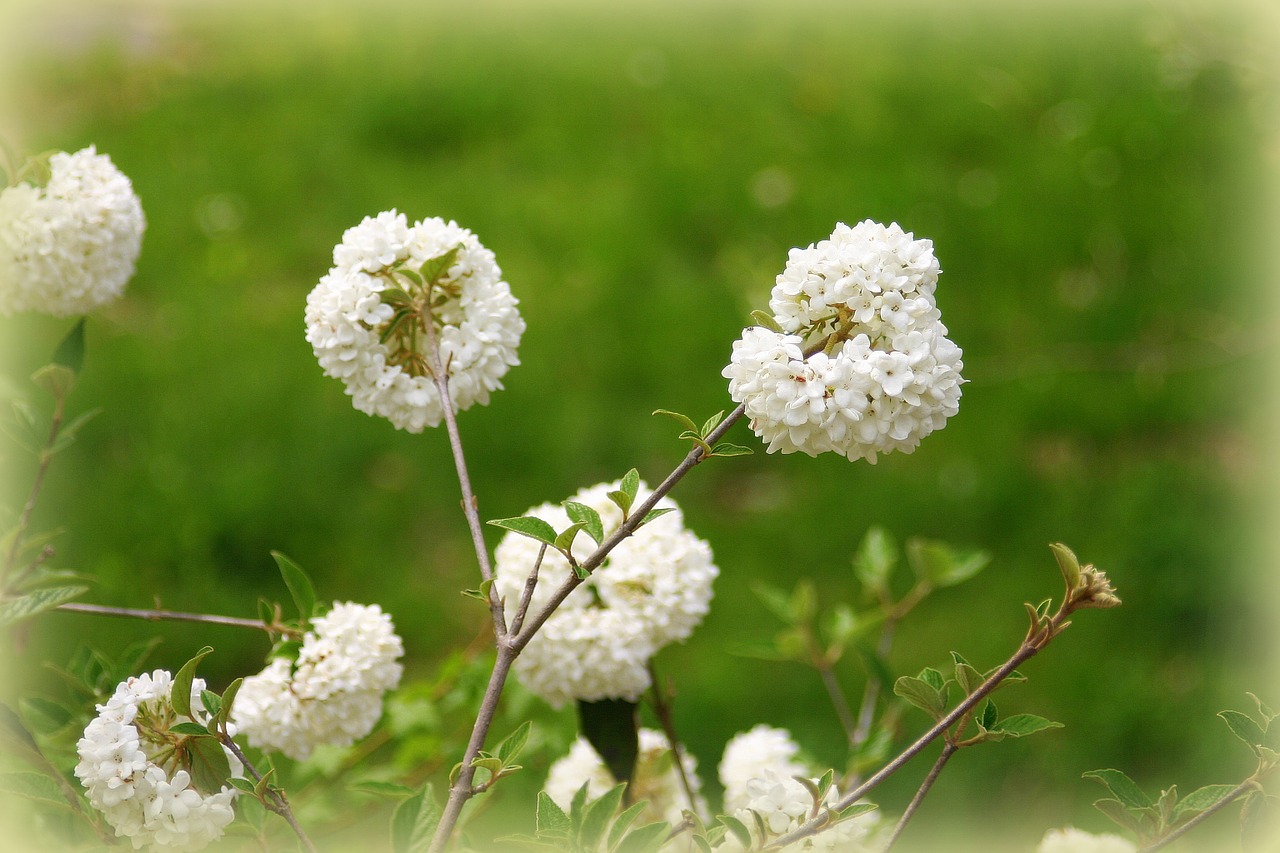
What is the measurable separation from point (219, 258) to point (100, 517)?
1083 millimetres

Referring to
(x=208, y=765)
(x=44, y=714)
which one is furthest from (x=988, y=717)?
(x=44, y=714)

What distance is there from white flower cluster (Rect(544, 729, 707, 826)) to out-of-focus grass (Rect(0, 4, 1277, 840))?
65cm

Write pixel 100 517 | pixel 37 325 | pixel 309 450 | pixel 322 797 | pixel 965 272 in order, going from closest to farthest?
A: pixel 322 797
pixel 100 517
pixel 309 450
pixel 37 325
pixel 965 272

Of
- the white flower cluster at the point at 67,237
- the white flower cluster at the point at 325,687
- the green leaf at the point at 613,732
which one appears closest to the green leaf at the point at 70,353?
the white flower cluster at the point at 67,237

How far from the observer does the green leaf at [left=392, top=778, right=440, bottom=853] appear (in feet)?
3.12

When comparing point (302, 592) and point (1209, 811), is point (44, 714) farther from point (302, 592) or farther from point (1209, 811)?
point (1209, 811)

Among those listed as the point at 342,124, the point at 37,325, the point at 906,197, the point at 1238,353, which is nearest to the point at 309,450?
the point at 37,325

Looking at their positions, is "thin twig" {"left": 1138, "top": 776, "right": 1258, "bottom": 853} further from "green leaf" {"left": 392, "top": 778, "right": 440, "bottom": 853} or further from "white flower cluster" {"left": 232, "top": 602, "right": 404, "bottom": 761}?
"white flower cluster" {"left": 232, "top": 602, "right": 404, "bottom": 761}

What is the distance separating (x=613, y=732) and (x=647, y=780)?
173 millimetres

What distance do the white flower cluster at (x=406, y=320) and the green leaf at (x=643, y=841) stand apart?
45cm

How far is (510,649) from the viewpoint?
94cm

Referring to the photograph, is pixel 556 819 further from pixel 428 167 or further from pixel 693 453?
pixel 428 167

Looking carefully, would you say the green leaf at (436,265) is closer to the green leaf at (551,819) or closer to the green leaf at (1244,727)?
the green leaf at (551,819)

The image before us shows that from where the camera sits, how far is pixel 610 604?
4.24 ft
